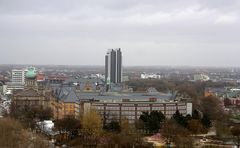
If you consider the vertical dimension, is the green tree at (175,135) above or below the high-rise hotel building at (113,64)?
below

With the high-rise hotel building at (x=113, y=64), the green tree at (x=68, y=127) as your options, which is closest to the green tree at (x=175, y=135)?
the green tree at (x=68, y=127)

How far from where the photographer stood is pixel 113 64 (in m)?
87.2

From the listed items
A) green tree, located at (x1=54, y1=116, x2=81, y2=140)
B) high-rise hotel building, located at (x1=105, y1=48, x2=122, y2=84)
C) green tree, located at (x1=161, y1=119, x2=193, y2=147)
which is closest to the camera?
green tree, located at (x1=161, y1=119, x2=193, y2=147)

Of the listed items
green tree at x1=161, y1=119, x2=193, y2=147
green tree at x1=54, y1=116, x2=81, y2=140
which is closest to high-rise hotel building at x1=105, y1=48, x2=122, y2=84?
green tree at x1=54, y1=116, x2=81, y2=140

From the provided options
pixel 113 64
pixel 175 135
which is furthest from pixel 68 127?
Result: pixel 113 64

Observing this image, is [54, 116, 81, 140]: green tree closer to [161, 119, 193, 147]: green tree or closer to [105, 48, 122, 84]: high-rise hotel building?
[161, 119, 193, 147]: green tree

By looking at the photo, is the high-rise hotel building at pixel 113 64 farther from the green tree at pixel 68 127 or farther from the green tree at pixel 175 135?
the green tree at pixel 175 135

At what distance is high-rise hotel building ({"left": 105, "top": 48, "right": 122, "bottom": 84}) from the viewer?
284 feet

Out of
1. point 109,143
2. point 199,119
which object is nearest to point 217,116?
point 199,119

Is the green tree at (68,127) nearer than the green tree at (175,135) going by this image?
No

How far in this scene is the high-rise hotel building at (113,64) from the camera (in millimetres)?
86625

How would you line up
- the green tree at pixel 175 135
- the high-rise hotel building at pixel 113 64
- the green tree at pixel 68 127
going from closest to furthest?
the green tree at pixel 175 135
the green tree at pixel 68 127
the high-rise hotel building at pixel 113 64

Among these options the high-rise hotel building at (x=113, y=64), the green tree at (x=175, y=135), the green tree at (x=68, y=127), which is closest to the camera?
the green tree at (x=175, y=135)

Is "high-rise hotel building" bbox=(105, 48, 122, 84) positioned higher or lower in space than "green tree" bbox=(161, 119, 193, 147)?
higher
